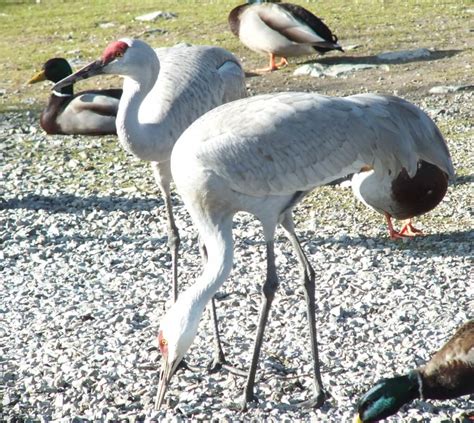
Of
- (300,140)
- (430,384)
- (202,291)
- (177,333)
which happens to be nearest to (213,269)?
(202,291)

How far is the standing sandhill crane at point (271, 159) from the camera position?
518 cm

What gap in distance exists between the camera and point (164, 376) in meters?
5.05

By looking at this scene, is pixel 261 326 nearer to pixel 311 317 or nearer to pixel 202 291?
pixel 311 317

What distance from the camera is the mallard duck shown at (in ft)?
16.4

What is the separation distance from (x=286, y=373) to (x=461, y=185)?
11.9 feet

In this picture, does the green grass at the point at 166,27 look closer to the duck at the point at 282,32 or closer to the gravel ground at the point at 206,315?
the duck at the point at 282,32

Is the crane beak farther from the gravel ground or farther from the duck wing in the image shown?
the duck wing

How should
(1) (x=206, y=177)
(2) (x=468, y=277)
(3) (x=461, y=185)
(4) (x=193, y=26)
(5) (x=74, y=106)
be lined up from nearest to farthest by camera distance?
(1) (x=206, y=177) → (2) (x=468, y=277) → (3) (x=461, y=185) → (5) (x=74, y=106) → (4) (x=193, y=26)

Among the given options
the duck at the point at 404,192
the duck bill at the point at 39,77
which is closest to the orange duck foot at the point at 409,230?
the duck at the point at 404,192

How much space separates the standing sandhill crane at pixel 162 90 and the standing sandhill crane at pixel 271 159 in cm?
76

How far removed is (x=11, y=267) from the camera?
25.0 ft

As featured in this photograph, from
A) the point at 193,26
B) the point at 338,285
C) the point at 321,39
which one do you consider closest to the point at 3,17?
the point at 193,26

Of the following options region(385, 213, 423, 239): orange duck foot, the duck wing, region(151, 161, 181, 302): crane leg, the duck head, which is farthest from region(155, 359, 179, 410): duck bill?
the duck wing

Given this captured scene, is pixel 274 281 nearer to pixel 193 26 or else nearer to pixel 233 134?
pixel 233 134
